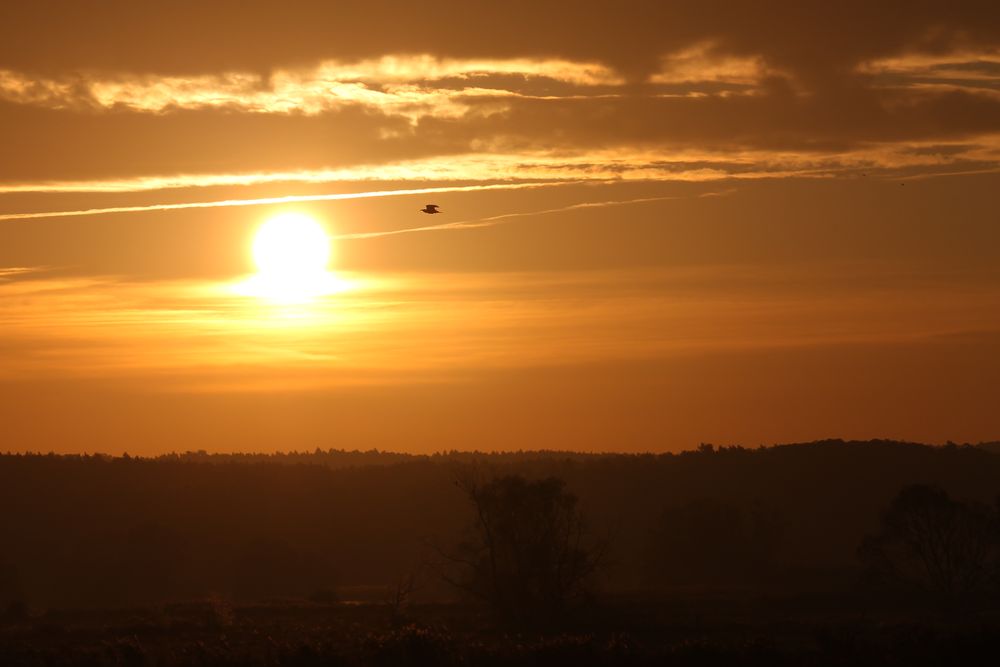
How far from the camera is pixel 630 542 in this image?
141 metres

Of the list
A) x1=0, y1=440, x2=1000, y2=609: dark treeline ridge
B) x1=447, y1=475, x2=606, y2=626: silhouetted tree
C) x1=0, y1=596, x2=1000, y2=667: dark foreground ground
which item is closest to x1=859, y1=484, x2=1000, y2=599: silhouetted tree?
x1=0, y1=440, x2=1000, y2=609: dark treeline ridge

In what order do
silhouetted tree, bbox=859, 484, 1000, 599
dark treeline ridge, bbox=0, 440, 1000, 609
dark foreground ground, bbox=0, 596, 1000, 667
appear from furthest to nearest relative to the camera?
dark treeline ridge, bbox=0, 440, 1000, 609 → silhouetted tree, bbox=859, 484, 1000, 599 → dark foreground ground, bbox=0, 596, 1000, 667

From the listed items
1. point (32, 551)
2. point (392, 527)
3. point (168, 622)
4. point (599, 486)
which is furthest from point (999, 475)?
point (168, 622)

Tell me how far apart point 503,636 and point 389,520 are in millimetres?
105729

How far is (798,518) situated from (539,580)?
8264 centimetres

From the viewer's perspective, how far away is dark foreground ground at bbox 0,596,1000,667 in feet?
147

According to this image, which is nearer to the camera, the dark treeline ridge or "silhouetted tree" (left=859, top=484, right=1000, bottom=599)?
"silhouetted tree" (left=859, top=484, right=1000, bottom=599)

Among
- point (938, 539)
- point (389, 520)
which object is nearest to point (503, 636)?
point (938, 539)

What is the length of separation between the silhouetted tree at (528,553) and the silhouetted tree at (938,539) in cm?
2236

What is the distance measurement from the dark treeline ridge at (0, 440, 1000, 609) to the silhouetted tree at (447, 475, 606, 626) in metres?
19.9

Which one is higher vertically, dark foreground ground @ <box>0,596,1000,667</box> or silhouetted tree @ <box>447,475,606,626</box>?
silhouetted tree @ <box>447,475,606,626</box>

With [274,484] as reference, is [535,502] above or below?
below

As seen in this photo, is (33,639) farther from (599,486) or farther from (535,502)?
(599,486)

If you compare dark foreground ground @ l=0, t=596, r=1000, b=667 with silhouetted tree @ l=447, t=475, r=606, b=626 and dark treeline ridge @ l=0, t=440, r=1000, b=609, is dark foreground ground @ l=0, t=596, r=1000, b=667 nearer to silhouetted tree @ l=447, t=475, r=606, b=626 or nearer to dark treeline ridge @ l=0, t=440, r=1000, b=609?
silhouetted tree @ l=447, t=475, r=606, b=626
